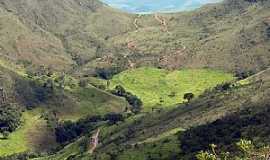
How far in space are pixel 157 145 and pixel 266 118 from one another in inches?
1395

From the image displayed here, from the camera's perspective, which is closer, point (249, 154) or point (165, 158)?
point (249, 154)

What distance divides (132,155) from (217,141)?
28.7 metres

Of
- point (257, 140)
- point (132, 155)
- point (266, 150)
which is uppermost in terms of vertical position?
point (266, 150)

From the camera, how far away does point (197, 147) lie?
18938cm

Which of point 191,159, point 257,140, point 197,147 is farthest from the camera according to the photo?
point 197,147

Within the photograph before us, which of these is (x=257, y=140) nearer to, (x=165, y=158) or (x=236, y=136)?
(x=236, y=136)

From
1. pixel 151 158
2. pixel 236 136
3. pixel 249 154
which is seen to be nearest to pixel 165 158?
pixel 151 158

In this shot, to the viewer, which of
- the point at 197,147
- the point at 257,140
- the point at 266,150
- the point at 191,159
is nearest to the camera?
the point at 266,150

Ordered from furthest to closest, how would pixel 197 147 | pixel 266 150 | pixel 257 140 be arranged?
pixel 197 147, pixel 257 140, pixel 266 150

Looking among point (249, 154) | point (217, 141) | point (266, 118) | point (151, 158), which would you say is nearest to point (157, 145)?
point (151, 158)

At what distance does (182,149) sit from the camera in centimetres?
19138

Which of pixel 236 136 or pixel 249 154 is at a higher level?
pixel 249 154

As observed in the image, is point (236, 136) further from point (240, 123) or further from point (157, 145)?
point (157, 145)

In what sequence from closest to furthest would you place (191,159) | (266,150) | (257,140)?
1. (266,150)
2. (257,140)
3. (191,159)
